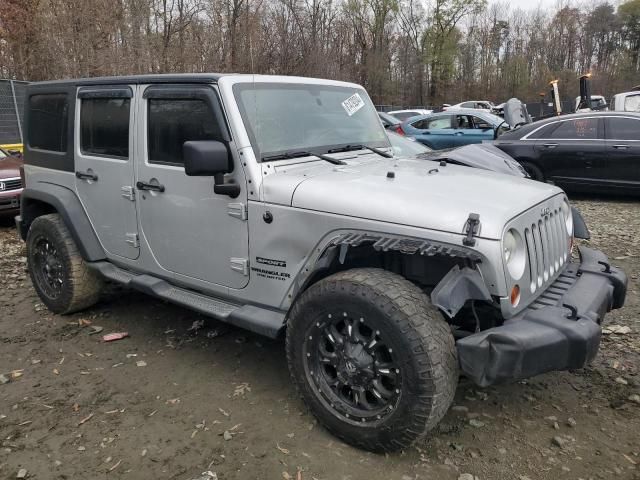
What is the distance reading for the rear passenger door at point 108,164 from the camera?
389 cm

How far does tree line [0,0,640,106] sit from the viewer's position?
50.8 feet

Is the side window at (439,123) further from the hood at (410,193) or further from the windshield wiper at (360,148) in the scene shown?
the hood at (410,193)

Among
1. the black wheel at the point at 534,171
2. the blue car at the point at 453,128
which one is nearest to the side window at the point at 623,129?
the black wheel at the point at 534,171


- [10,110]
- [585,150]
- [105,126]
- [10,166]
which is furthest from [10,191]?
[585,150]

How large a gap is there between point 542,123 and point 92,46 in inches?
530

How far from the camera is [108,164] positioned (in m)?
4.01

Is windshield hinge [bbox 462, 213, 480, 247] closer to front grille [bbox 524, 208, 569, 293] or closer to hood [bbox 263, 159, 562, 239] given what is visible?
hood [bbox 263, 159, 562, 239]

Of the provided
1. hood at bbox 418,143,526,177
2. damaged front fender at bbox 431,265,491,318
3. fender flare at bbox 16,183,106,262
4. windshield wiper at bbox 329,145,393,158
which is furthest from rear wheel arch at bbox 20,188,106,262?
damaged front fender at bbox 431,265,491,318

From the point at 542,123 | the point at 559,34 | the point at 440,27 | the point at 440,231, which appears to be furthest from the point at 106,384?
the point at 559,34

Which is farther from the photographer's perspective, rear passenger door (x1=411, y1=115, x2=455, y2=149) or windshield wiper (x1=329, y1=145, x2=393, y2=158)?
rear passenger door (x1=411, y1=115, x2=455, y2=149)

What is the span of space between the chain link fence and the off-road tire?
11.2 metres

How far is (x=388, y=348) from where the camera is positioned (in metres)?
2.57

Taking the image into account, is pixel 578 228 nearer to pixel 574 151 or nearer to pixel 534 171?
pixel 574 151

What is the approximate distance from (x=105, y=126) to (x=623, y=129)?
8.12 m
